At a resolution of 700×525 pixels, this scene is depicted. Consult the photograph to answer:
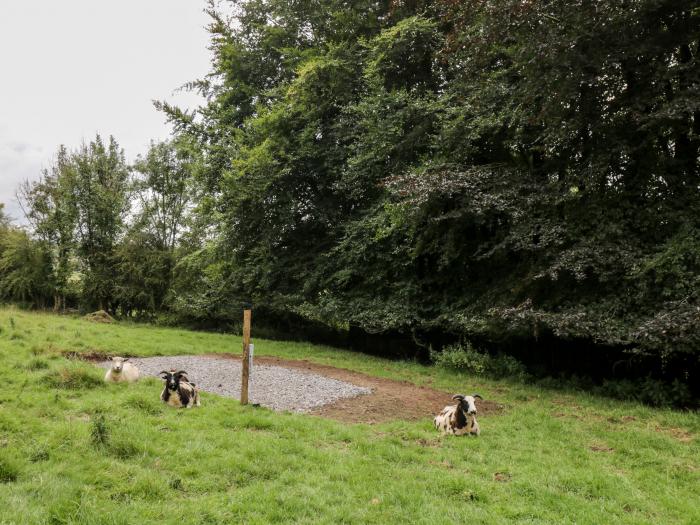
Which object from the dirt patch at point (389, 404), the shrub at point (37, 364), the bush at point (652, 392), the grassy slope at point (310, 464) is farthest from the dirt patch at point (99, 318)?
the bush at point (652, 392)

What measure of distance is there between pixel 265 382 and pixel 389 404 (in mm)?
3457

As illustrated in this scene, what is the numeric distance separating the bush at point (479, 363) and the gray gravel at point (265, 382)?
4.25 metres

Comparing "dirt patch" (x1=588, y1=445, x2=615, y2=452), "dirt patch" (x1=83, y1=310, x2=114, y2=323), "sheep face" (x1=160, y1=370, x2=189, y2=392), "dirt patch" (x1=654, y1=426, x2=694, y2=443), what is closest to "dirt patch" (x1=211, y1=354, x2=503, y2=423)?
"dirt patch" (x1=588, y1=445, x2=615, y2=452)

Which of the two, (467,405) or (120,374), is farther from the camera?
(120,374)

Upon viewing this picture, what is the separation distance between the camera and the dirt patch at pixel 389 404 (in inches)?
344

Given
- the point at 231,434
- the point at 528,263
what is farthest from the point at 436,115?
the point at 231,434

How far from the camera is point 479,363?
14039mm

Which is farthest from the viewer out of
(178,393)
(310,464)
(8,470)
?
(178,393)

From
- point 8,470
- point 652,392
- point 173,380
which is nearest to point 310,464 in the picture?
point 8,470

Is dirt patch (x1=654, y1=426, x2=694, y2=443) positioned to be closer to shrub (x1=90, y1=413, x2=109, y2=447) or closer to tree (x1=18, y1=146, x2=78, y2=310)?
shrub (x1=90, y1=413, x2=109, y2=447)

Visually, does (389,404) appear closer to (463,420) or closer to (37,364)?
(463,420)

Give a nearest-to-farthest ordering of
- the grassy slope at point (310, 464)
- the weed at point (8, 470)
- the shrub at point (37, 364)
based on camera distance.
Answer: the grassy slope at point (310, 464)
the weed at point (8, 470)
the shrub at point (37, 364)

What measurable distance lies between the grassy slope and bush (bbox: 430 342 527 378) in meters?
3.99

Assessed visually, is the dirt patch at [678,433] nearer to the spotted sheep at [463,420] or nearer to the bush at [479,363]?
the spotted sheep at [463,420]
